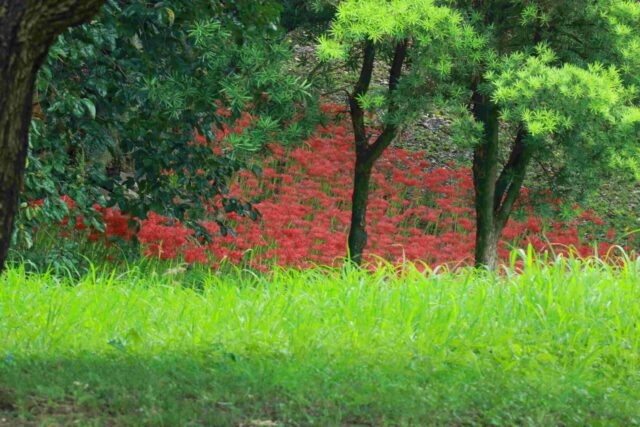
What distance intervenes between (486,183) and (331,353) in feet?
19.2

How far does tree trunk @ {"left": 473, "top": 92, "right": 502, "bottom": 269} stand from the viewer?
32.8 ft

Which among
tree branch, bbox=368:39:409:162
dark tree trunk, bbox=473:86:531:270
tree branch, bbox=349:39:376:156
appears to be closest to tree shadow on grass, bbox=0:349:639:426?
tree branch, bbox=368:39:409:162

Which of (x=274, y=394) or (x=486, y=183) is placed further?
(x=486, y=183)

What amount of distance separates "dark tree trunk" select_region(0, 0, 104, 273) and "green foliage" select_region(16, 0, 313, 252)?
3243mm

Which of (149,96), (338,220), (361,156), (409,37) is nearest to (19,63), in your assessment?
(149,96)

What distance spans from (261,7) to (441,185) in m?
9.42

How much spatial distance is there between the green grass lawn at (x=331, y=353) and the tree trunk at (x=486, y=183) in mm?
3873

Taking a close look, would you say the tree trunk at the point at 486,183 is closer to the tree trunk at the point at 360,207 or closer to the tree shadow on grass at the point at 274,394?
the tree trunk at the point at 360,207

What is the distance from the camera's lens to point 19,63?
10.9ft

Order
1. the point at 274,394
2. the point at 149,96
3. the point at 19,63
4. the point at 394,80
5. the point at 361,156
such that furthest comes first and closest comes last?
1. the point at 361,156
2. the point at 394,80
3. the point at 149,96
4. the point at 274,394
5. the point at 19,63

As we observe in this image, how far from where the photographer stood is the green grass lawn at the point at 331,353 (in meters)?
3.84

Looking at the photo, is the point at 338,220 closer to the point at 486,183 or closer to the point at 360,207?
the point at 360,207

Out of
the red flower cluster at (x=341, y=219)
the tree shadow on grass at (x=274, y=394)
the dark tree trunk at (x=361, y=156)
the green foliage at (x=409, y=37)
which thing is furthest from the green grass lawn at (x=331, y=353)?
the red flower cluster at (x=341, y=219)

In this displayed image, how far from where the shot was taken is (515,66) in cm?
859
